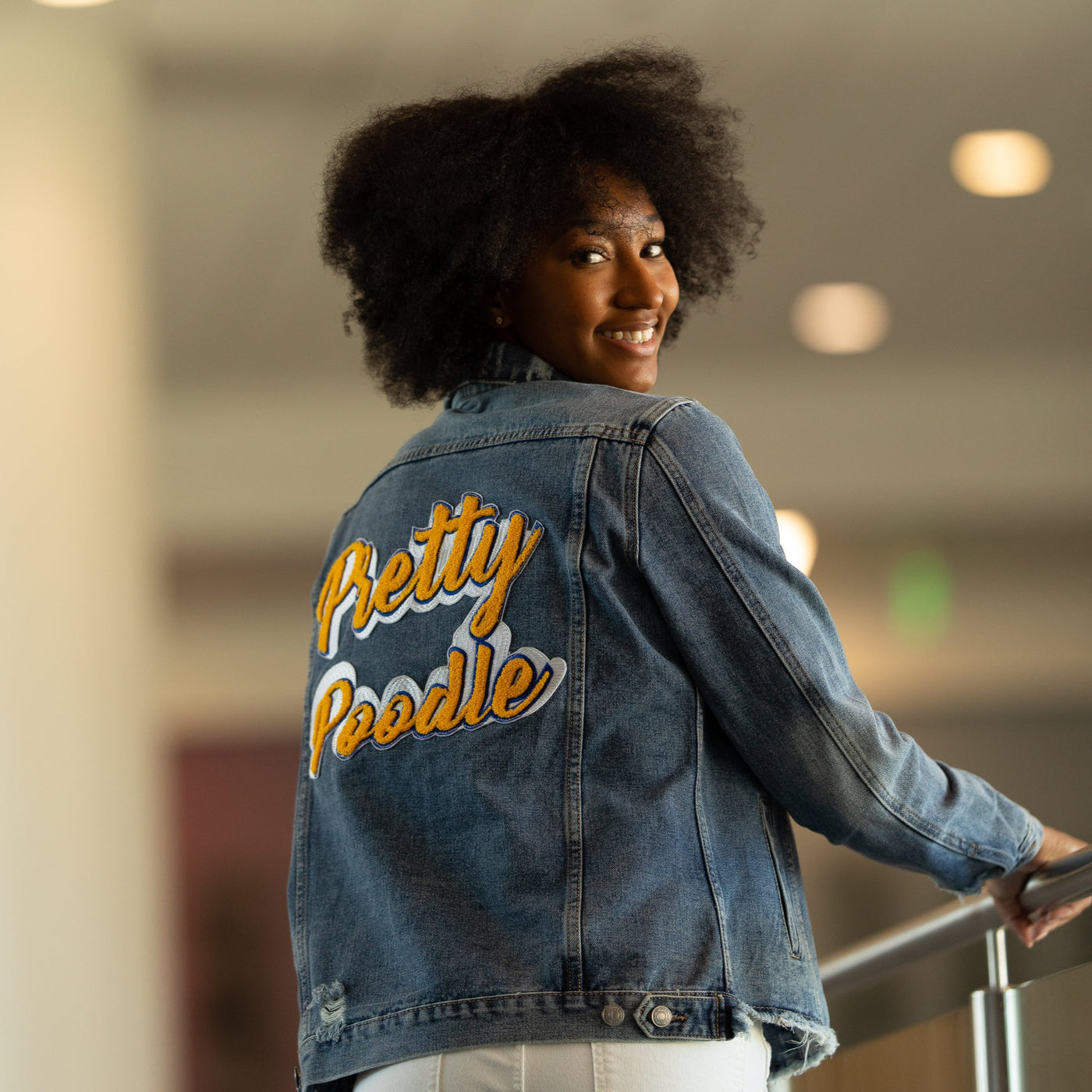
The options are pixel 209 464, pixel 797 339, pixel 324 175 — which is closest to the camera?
pixel 324 175

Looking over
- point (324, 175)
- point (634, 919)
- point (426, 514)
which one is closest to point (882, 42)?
point (324, 175)

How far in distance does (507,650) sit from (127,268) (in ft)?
11.5

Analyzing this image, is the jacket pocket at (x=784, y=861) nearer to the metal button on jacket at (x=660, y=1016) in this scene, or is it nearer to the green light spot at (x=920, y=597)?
the metal button on jacket at (x=660, y=1016)

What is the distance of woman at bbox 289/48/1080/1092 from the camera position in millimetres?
1067

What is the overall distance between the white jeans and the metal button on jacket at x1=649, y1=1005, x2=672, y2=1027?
16mm

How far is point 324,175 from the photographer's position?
1695mm

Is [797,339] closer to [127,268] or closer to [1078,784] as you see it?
Answer: [127,268]

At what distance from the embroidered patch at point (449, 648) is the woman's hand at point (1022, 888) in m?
0.53

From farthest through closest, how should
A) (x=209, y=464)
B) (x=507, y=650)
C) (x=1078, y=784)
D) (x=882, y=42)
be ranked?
(x=1078, y=784) < (x=209, y=464) < (x=882, y=42) < (x=507, y=650)

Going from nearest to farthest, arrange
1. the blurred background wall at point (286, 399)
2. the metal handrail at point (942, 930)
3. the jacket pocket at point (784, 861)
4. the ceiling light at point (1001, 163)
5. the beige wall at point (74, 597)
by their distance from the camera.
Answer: the jacket pocket at point (784, 861) < the metal handrail at point (942, 930) < the beige wall at point (74, 597) < the blurred background wall at point (286, 399) < the ceiling light at point (1001, 163)

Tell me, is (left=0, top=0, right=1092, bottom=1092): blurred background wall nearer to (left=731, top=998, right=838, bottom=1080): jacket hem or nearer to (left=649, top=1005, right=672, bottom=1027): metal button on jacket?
(left=731, top=998, right=838, bottom=1080): jacket hem

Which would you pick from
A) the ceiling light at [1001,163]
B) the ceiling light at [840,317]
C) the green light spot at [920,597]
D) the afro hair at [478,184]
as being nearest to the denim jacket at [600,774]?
the afro hair at [478,184]

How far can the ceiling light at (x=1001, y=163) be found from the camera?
4.93m

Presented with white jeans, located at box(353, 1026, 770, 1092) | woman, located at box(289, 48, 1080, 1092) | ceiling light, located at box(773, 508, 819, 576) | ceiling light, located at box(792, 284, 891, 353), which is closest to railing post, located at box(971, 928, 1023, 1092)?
woman, located at box(289, 48, 1080, 1092)
